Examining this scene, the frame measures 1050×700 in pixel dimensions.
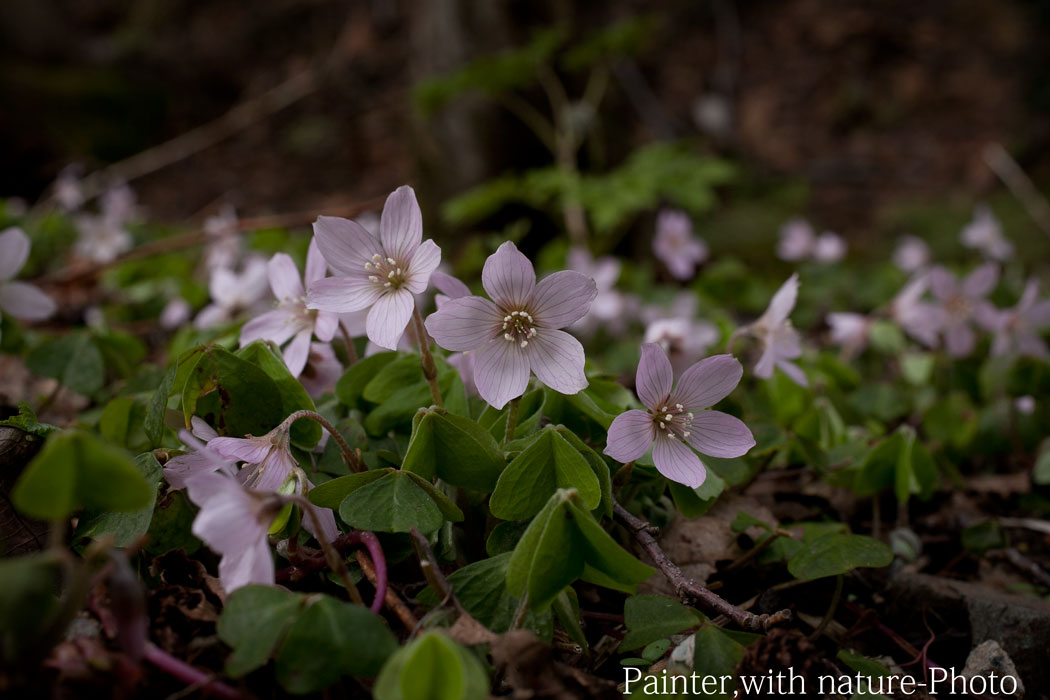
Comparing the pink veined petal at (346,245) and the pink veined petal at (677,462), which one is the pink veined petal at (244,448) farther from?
the pink veined petal at (677,462)

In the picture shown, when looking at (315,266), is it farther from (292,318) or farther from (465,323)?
(465,323)

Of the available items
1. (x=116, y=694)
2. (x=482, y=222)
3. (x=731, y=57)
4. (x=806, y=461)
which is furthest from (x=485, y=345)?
(x=731, y=57)

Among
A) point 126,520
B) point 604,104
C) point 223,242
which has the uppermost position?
point 604,104

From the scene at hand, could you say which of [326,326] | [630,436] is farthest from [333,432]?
[630,436]

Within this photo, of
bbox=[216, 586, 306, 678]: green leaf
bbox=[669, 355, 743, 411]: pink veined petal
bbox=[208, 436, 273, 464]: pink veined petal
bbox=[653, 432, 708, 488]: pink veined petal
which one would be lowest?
bbox=[216, 586, 306, 678]: green leaf

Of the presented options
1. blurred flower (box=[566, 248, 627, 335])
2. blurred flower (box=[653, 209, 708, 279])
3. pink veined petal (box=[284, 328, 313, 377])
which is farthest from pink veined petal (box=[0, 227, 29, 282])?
blurred flower (box=[653, 209, 708, 279])

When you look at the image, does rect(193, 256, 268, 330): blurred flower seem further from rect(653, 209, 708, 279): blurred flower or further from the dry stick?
rect(653, 209, 708, 279): blurred flower
